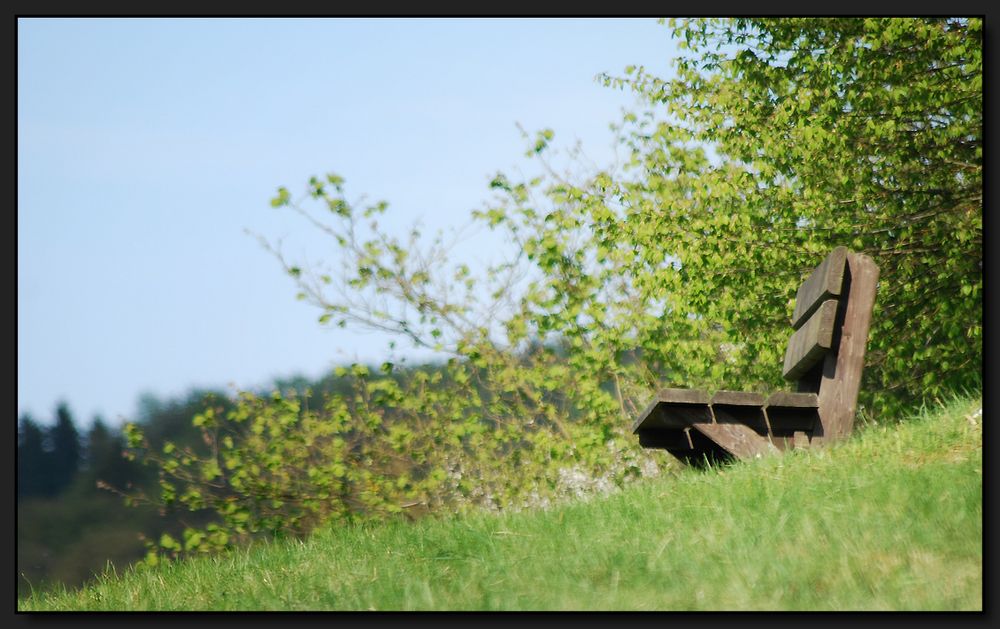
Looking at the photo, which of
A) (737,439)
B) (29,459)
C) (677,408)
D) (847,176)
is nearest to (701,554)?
(677,408)

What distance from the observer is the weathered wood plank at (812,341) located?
4906mm

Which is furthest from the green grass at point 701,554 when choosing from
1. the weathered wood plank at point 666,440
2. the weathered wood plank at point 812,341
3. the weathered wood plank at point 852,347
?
the weathered wood plank at point 666,440

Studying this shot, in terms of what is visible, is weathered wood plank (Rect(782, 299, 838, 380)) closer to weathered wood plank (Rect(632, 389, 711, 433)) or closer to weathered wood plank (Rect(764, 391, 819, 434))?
weathered wood plank (Rect(764, 391, 819, 434))

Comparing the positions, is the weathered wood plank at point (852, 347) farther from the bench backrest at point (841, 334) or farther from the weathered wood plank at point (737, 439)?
the weathered wood plank at point (737, 439)

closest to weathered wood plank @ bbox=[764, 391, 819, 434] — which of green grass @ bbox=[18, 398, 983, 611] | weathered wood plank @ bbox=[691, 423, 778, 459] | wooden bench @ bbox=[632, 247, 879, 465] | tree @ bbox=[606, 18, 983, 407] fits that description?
wooden bench @ bbox=[632, 247, 879, 465]

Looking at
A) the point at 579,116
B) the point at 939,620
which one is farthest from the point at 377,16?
the point at 939,620

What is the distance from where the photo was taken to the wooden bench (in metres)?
4.96

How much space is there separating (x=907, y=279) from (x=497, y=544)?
4.78 meters

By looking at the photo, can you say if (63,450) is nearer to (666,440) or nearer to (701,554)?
(666,440)

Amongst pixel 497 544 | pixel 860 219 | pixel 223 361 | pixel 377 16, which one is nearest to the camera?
pixel 497 544

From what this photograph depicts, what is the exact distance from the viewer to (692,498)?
4.51 meters

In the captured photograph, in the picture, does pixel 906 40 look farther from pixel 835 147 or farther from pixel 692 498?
pixel 692 498

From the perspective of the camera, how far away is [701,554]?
3.80m

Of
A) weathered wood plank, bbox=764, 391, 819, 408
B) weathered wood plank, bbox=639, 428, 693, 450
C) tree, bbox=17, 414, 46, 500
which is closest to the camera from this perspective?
tree, bbox=17, 414, 46, 500
